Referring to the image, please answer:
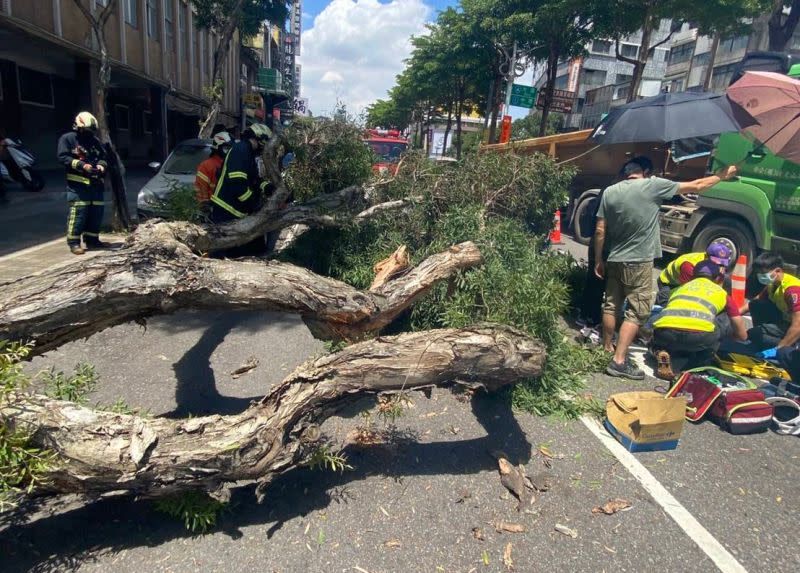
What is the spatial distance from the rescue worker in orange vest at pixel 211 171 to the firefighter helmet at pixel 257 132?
29cm

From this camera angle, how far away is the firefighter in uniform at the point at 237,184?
538 cm

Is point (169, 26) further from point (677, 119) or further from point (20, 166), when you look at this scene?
point (677, 119)

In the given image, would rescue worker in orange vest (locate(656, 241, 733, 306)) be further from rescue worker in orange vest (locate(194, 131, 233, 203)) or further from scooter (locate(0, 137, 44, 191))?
scooter (locate(0, 137, 44, 191))

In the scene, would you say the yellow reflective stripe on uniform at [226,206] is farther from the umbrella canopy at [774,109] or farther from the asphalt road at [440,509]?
the umbrella canopy at [774,109]

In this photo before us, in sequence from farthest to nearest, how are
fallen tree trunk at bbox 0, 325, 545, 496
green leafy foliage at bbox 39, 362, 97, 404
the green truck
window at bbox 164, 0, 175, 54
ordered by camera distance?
window at bbox 164, 0, 175, 54 < the green truck < green leafy foliage at bbox 39, 362, 97, 404 < fallen tree trunk at bbox 0, 325, 545, 496

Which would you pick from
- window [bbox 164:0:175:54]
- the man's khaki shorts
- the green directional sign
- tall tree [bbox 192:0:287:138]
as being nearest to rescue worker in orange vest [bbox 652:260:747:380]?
the man's khaki shorts

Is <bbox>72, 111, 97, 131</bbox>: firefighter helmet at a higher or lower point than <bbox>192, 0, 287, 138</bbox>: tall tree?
lower

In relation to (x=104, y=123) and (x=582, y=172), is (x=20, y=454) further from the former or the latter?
(x=582, y=172)

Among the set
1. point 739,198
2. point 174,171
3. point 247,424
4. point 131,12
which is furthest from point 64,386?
point 131,12

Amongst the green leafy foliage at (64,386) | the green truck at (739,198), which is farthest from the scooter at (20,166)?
the green leafy foliage at (64,386)

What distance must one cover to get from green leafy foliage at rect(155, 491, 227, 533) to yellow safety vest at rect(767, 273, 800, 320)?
16.2 feet

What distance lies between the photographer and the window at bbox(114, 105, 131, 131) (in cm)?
2236

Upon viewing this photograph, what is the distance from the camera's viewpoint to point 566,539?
2.58 meters

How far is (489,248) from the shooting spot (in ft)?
15.0
